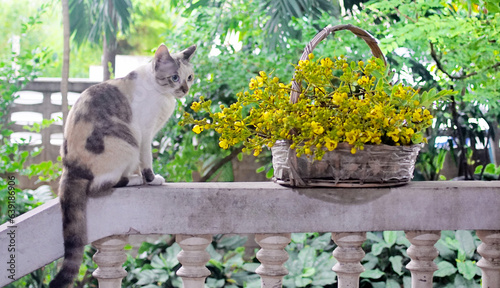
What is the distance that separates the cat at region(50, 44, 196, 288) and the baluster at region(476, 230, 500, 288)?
0.84 meters

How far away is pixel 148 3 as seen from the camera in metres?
7.57

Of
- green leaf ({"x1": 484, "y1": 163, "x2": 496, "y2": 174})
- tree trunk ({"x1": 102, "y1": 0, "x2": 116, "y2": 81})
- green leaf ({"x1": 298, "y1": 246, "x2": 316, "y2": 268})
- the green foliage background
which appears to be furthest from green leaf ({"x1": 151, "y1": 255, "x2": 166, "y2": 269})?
tree trunk ({"x1": 102, "y1": 0, "x2": 116, "y2": 81})

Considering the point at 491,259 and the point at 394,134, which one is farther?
the point at 491,259

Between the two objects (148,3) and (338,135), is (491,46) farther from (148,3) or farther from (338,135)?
(148,3)

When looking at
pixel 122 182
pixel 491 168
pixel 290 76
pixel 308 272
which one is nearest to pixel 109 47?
pixel 290 76

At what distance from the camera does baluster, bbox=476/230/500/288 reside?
1.20 meters

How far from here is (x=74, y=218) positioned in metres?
1.06

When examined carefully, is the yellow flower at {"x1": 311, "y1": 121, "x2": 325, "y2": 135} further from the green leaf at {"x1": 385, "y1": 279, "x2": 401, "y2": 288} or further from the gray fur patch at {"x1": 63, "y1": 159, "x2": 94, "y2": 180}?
the green leaf at {"x1": 385, "y1": 279, "x2": 401, "y2": 288}

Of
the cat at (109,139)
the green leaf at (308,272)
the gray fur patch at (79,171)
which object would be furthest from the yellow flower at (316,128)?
the green leaf at (308,272)

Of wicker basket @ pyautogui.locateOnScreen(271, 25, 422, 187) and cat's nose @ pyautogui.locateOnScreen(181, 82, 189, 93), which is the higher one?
cat's nose @ pyautogui.locateOnScreen(181, 82, 189, 93)

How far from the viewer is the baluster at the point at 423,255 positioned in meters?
1.17

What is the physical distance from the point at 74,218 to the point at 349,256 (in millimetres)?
646

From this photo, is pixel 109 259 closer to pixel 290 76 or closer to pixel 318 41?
pixel 318 41

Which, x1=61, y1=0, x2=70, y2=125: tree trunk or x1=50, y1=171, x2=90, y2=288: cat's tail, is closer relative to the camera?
x1=50, y1=171, x2=90, y2=288: cat's tail
